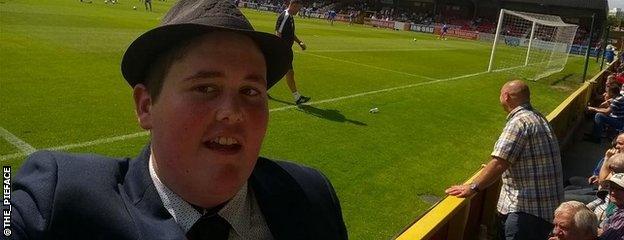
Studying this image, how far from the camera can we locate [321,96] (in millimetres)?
11852

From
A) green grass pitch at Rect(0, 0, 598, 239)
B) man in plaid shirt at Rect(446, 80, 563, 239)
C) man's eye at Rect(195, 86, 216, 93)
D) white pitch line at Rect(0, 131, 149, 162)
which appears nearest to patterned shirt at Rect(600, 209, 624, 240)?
man in plaid shirt at Rect(446, 80, 563, 239)

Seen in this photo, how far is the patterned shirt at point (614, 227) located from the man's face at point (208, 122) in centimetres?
418

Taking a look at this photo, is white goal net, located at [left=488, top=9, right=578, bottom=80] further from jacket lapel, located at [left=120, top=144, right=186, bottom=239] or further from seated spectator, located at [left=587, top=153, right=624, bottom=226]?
jacket lapel, located at [left=120, top=144, right=186, bottom=239]

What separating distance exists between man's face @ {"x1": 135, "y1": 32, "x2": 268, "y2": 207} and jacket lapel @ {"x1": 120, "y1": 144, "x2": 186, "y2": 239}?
0.18ft

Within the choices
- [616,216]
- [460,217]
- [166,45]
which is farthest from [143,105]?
[616,216]

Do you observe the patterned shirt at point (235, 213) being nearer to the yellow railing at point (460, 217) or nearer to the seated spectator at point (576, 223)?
the yellow railing at point (460, 217)

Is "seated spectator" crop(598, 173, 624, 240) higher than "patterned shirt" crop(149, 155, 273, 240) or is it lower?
lower

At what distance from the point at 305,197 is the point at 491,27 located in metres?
60.1

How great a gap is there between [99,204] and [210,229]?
36 cm

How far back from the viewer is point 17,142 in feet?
20.3

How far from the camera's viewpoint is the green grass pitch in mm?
6395

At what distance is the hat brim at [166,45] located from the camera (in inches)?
59.1

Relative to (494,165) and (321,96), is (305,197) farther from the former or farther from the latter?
(321,96)

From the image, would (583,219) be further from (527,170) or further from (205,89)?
(205,89)
